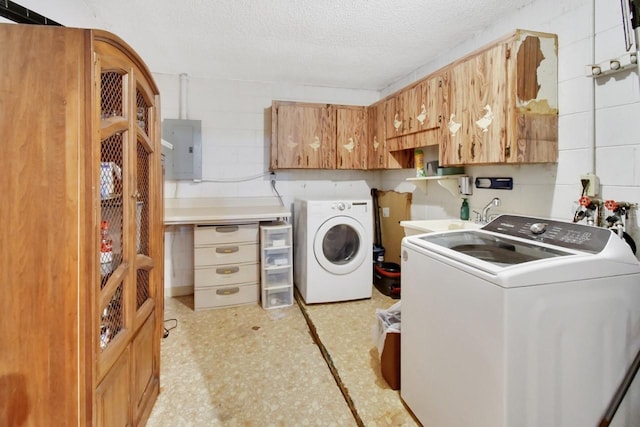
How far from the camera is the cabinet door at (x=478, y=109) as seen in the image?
5.86 feet

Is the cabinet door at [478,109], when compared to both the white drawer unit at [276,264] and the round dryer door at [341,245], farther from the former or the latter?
the white drawer unit at [276,264]

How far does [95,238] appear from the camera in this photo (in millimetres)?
963

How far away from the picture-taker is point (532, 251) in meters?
1.30

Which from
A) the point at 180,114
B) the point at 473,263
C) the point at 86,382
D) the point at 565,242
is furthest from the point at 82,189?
the point at 180,114

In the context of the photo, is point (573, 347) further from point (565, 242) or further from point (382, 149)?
point (382, 149)

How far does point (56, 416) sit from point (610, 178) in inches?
96.2

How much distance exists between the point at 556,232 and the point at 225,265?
2.54 meters

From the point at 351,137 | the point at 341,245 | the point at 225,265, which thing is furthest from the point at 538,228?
the point at 225,265

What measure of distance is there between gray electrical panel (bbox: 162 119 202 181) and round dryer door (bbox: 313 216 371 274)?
150 centimetres

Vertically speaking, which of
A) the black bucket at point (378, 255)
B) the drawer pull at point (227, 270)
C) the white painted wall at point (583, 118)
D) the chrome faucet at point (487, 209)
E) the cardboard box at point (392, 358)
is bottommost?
the cardboard box at point (392, 358)

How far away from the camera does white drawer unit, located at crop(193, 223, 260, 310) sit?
115 inches

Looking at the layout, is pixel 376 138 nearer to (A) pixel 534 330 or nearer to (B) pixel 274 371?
(B) pixel 274 371

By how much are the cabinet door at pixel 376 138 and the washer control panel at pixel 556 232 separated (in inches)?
68.3

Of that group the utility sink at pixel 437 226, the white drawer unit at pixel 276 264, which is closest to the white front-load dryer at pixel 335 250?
the white drawer unit at pixel 276 264
